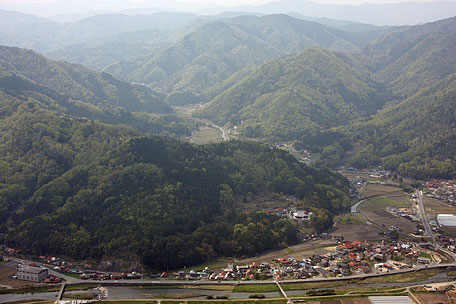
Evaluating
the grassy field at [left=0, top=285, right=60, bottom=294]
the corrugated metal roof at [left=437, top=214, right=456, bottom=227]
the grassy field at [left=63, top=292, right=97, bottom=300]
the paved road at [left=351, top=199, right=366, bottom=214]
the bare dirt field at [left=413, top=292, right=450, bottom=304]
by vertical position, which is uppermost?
the bare dirt field at [left=413, top=292, right=450, bottom=304]

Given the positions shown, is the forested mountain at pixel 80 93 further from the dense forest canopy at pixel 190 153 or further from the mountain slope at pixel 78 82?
the dense forest canopy at pixel 190 153

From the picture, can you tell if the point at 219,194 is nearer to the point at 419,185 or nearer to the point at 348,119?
the point at 419,185

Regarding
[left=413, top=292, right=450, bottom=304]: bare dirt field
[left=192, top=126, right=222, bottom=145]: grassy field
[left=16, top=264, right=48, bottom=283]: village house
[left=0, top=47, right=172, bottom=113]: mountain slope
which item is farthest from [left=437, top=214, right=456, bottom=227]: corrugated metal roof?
[left=0, top=47, right=172, bottom=113]: mountain slope

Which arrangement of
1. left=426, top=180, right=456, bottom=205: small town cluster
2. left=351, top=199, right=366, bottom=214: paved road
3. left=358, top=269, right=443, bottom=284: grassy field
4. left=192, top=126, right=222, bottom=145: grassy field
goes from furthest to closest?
1. left=192, top=126, right=222, bottom=145: grassy field
2. left=426, top=180, right=456, bottom=205: small town cluster
3. left=351, top=199, right=366, bottom=214: paved road
4. left=358, top=269, right=443, bottom=284: grassy field

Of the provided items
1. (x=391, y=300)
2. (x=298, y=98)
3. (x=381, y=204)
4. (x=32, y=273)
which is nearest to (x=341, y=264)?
(x=391, y=300)

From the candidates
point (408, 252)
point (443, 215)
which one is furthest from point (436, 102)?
point (408, 252)

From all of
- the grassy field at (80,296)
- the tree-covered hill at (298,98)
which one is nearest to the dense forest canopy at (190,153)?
the tree-covered hill at (298,98)

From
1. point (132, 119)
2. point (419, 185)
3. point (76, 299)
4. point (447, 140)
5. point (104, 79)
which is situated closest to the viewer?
point (76, 299)

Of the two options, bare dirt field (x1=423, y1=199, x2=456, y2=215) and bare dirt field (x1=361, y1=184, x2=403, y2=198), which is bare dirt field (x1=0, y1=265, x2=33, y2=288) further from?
bare dirt field (x1=423, y1=199, x2=456, y2=215)
